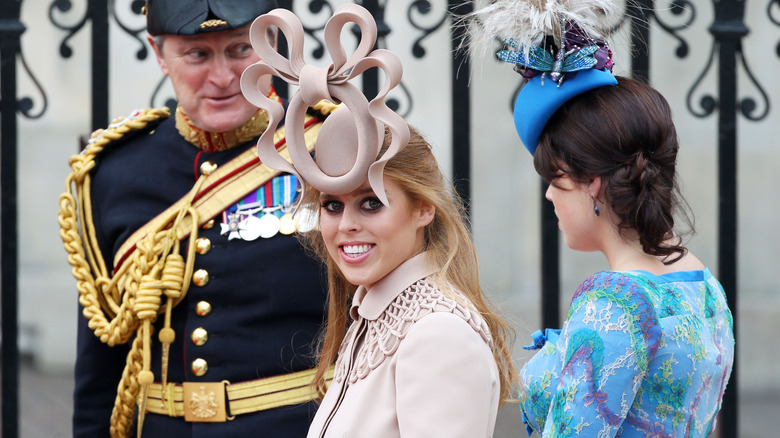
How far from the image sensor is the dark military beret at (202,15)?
103 inches

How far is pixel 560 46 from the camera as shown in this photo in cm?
206

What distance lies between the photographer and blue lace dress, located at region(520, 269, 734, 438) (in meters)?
1.86

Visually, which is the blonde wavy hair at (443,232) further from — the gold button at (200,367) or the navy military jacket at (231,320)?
the gold button at (200,367)

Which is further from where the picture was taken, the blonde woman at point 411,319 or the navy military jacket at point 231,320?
the navy military jacket at point 231,320

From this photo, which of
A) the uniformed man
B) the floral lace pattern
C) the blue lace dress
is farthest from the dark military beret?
the blue lace dress

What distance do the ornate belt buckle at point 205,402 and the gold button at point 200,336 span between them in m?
0.11

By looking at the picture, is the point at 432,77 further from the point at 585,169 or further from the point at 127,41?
the point at 585,169

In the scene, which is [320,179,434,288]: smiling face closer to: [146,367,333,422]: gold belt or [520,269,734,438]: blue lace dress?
[520,269,734,438]: blue lace dress

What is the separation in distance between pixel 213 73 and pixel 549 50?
0.98 metres

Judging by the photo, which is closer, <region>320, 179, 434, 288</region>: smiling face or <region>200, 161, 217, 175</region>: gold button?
<region>320, 179, 434, 288</region>: smiling face

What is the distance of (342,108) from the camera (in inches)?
79.0

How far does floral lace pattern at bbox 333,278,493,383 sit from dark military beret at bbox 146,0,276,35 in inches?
38.7

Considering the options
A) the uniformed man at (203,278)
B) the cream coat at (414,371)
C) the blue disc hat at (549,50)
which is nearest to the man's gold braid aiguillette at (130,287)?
the uniformed man at (203,278)

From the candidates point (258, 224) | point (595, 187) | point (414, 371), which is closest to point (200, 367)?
point (258, 224)
